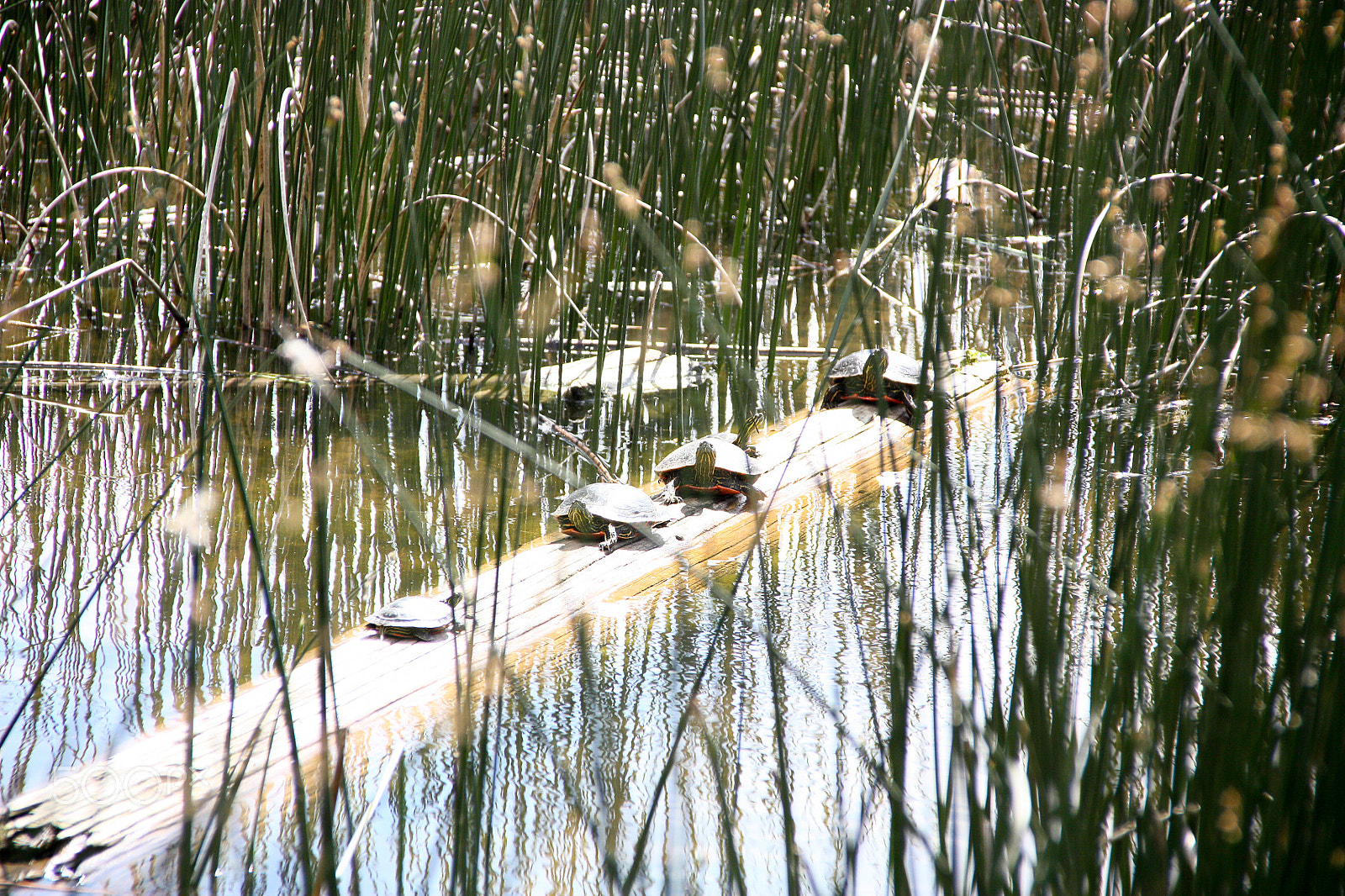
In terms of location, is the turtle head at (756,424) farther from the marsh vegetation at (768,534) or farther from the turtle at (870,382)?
the turtle at (870,382)

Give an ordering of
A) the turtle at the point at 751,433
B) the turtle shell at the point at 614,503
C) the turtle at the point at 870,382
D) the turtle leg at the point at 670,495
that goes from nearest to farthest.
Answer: the turtle shell at the point at 614,503 → the turtle leg at the point at 670,495 → the turtle at the point at 751,433 → the turtle at the point at 870,382

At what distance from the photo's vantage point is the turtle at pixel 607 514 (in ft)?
5.30

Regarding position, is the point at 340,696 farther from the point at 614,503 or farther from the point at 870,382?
the point at 870,382

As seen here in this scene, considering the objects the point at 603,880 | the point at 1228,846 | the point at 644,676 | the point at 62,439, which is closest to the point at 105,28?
the point at 62,439

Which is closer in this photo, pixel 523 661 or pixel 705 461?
pixel 523 661

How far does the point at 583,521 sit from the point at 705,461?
306mm

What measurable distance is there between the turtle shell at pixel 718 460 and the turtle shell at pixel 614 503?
0.60ft

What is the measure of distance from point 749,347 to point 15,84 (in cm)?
269

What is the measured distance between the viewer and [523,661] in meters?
1.33

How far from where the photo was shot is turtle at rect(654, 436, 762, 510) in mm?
1828

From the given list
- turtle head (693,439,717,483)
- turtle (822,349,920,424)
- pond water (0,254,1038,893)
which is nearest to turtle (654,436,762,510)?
turtle head (693,439,717,483)

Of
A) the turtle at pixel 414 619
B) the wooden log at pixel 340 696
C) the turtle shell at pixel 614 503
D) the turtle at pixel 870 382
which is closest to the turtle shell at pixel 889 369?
the turtle at pixel 870 382

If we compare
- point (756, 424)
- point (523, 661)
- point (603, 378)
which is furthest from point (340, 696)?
point (603, 378)

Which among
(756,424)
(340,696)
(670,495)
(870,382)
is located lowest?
(340,696)
